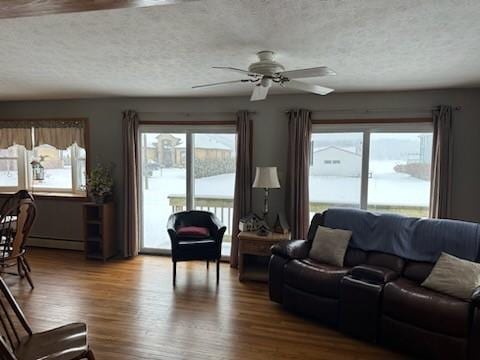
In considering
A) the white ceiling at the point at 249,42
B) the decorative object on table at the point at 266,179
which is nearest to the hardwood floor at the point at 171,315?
the decorative object on table at the point at 266,179

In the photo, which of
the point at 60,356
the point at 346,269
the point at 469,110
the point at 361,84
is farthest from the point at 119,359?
the point at 469,110

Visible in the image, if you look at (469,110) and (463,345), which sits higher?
(469,110)

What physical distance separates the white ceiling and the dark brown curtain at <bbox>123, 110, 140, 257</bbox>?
1206 mm

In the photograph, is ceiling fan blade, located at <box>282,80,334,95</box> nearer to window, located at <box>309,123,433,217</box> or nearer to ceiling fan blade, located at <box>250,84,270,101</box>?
ceiling fan blade, located at <box>250,84,270,101</box>

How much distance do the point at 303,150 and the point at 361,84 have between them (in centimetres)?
112

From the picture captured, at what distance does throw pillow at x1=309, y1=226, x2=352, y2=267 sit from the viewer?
11.8 ft

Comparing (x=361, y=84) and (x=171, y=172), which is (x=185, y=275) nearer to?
(x=171, y=172)

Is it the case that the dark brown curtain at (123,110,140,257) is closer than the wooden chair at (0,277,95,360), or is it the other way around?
the wooden chair at (0,277,95,360)

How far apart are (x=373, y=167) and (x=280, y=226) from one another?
1.58 meters

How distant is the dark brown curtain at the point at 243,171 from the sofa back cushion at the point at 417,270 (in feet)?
7.50

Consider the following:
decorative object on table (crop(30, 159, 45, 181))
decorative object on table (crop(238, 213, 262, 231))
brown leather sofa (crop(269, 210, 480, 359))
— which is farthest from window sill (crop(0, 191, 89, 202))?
brown leather sofa (crop(269, 210, 480, 359))

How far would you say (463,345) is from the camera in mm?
2492

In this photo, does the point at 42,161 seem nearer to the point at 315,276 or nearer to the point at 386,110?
the point at 315,276

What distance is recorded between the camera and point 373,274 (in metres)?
3.08
